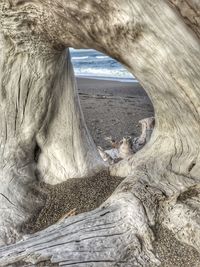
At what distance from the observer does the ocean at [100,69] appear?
17788 millimetres

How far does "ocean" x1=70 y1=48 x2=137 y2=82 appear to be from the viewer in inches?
700

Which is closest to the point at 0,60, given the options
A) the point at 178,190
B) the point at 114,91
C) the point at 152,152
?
the point at 152,152

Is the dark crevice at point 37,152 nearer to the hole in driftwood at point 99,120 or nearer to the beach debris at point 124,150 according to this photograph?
the hole in driftwood at point 99,120

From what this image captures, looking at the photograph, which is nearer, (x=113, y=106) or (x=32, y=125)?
(x=32, y=125)

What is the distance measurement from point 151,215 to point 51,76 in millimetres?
1346

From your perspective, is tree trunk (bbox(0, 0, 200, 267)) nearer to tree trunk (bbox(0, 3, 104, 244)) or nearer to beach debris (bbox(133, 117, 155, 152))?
tree trunk (bbox(0, 3, 104, 244))

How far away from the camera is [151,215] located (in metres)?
2.72

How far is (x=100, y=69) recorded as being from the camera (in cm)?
2084

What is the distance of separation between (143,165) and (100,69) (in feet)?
58.6

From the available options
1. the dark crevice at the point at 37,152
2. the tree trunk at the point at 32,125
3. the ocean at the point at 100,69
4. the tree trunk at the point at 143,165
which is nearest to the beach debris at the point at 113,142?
the tree trunk at the point at 32,125

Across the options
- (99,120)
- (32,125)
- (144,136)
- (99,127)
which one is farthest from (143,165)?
(99,120)

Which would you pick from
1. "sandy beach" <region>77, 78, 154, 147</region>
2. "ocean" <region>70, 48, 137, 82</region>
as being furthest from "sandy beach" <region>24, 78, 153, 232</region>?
"ocean" <region>70, 48, 137, 82</region>

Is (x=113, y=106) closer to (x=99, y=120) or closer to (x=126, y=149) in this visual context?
(x=99, y=120)

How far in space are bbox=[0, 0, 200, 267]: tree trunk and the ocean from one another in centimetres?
1304
